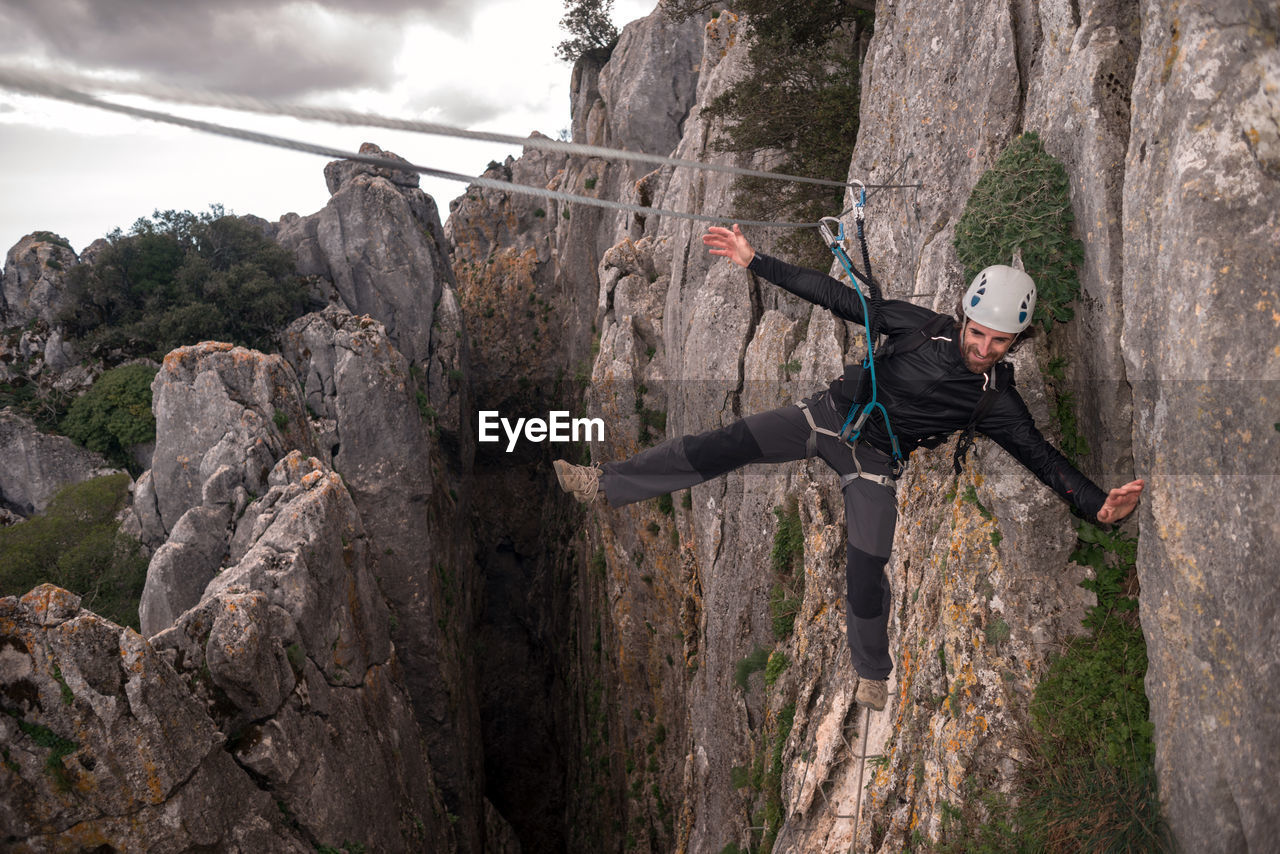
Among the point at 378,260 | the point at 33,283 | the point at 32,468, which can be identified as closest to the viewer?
the point at 32,468

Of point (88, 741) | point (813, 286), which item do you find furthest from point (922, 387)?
point (88, 741)

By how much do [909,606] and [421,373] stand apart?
29887mm

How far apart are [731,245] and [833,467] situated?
2.53 metres

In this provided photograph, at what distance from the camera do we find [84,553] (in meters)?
22.3

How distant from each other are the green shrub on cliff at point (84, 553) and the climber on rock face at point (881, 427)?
19292 mm

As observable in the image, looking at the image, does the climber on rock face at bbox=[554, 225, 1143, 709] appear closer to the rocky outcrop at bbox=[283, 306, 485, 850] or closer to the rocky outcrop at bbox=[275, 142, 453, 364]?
the rocky outcrop at bbox=[283, 306, 485, 850]

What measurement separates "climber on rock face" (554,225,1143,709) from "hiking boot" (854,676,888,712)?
1 cm

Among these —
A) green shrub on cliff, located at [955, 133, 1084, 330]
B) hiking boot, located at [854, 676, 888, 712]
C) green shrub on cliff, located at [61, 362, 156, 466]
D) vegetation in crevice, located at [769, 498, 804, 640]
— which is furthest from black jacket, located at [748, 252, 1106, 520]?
green shrub on cliff, located at [61, 362, 156, 466]

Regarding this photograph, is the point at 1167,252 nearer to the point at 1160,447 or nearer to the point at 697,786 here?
the point at 1160,447

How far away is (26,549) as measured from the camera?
23297mm

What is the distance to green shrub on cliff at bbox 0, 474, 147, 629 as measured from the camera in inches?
838

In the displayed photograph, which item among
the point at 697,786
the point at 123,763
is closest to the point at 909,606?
the point at 123,763
